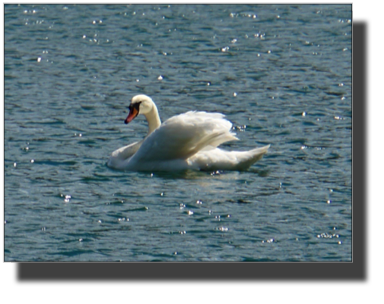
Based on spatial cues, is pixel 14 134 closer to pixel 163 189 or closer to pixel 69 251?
pixel 163 189

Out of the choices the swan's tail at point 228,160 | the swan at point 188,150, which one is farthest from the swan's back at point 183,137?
the swan's tail at point 228,160

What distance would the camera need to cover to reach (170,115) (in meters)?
18.3

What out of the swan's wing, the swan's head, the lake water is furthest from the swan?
the swan's head

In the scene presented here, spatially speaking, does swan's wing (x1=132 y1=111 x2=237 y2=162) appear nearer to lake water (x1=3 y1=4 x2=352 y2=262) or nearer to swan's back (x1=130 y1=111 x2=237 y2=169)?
swan's back (x1=130 y1=111 x2=237 y2=169)

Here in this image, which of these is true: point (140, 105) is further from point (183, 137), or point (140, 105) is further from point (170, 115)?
point (170, 115)

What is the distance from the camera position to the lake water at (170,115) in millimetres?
10961

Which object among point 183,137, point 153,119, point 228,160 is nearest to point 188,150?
point 183,137

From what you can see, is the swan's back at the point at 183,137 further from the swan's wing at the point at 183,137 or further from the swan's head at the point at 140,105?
the swan's head at the point at 140,105

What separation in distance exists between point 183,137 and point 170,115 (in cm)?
430

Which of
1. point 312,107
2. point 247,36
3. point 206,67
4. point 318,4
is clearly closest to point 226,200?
point 312,107

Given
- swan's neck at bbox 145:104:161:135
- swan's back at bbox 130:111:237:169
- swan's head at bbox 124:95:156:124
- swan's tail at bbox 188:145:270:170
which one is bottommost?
A: swan's tail at bbox 188:145:270:170

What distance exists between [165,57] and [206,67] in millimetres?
1826

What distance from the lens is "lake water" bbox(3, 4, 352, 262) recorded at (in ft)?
36.0

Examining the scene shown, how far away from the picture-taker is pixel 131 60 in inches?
963
